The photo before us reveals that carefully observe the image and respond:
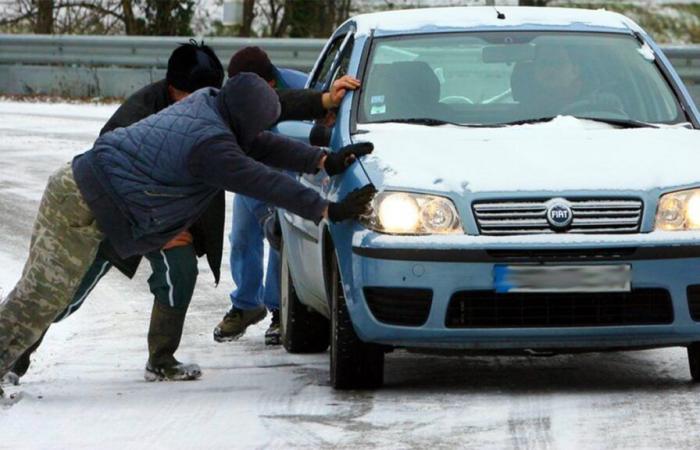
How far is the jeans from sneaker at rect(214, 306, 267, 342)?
4 cm

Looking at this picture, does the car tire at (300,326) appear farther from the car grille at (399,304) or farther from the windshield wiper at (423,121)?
the car grille at (399,304)

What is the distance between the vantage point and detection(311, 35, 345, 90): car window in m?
8.95

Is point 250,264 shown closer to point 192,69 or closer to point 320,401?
point 192,69

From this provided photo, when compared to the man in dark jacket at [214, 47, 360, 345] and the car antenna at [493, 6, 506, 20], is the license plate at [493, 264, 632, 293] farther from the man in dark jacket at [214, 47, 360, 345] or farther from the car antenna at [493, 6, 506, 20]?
the man in dark jacket at [214, 47, 360, 345]

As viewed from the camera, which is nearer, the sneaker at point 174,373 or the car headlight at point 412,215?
the car headlight at point 412,215

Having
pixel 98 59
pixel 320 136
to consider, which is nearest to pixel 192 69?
pixel 320 136

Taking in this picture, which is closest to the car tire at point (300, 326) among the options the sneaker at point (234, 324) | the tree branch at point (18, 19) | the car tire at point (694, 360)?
the sneaker at point (234, 324)

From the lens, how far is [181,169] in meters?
7.18

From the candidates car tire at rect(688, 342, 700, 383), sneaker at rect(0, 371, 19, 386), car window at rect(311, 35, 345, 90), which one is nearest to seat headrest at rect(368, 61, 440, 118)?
car window at rect(311, 35, 345, 90)

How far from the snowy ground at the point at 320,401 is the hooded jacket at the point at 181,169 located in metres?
0.68

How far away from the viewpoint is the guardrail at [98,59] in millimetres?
22844

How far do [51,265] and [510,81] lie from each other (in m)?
2.04

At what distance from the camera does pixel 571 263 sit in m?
6.72

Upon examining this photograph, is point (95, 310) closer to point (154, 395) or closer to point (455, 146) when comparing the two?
point (154, 395)
